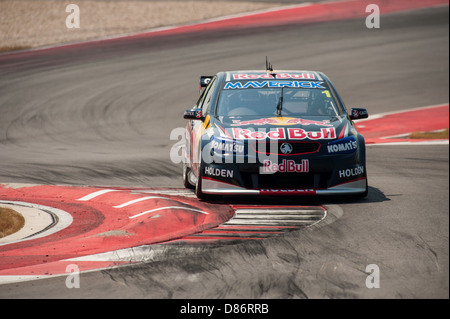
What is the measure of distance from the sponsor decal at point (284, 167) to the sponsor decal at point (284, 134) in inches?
10.3

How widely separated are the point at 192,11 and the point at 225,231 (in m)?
22.9

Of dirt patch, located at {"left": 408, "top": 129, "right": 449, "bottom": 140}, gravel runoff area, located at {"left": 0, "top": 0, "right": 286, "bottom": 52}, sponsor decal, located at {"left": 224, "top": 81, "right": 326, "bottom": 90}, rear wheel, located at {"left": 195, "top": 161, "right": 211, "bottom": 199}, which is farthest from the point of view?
gravel runoff area, located at {"left": 0, "top": 0, "right": 286, "bottom": 52}

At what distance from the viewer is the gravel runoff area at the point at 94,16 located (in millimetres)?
23047

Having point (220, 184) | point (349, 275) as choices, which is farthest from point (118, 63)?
point (349, 275)

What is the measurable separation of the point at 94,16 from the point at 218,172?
20.4 meters

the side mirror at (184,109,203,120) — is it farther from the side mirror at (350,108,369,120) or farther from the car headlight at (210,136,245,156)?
the side mirror at (350,108,369,120)

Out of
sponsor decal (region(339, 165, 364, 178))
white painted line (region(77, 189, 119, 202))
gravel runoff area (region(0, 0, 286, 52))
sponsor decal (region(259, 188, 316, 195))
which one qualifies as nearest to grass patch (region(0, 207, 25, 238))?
white painted line (region(77, 189, 119, 202))

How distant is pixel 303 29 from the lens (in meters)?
26.1

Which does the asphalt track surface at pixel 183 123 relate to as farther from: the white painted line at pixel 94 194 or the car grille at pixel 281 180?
the white painted line at pixel 94 194

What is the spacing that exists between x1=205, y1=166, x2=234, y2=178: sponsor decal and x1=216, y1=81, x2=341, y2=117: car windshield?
0.94 m

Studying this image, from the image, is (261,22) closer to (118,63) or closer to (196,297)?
(118,63)

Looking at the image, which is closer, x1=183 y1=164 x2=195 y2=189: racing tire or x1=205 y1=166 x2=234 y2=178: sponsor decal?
x1=205 y1=166 x2=234 y2=178: sponsor decal

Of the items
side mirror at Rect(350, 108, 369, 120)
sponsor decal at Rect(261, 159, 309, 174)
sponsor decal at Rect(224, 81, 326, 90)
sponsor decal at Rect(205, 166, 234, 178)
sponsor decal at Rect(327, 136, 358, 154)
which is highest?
sponsor decal at Rect(224, 81, 326, 90)

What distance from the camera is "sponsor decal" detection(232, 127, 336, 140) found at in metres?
7.75
